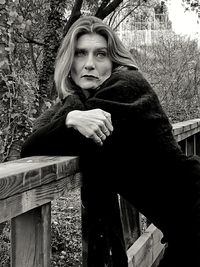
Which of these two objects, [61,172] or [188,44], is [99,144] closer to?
[61,172]

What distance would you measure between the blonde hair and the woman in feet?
0.48

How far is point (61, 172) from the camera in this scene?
1863 mm

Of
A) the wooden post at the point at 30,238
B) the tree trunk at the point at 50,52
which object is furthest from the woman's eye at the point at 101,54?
the tree trunk at the point at 50,52

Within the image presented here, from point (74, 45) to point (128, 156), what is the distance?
25.8 inches

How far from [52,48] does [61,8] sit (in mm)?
889

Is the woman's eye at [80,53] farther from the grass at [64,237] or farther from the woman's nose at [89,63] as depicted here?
the grass at [64,237]

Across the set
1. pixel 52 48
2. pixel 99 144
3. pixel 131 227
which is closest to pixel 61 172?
pixel 99 144

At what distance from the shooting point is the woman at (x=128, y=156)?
2051 mm

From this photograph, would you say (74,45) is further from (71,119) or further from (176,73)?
(176,73)

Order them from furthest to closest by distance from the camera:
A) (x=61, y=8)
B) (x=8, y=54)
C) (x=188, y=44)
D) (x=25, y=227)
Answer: (x=188, y=44)
(x=61, y=8)
(x=8, y=54)
(x=25, y=227)

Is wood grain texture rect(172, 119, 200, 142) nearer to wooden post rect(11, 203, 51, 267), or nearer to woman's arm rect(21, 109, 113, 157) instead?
woman's arm rect(21, 109, 113, 157)

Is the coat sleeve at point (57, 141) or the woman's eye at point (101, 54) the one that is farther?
the woman's eye at point (101, 54)

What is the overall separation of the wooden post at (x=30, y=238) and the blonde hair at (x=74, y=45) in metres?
0.84

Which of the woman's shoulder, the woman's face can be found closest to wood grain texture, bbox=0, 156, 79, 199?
the woman's shoulder
